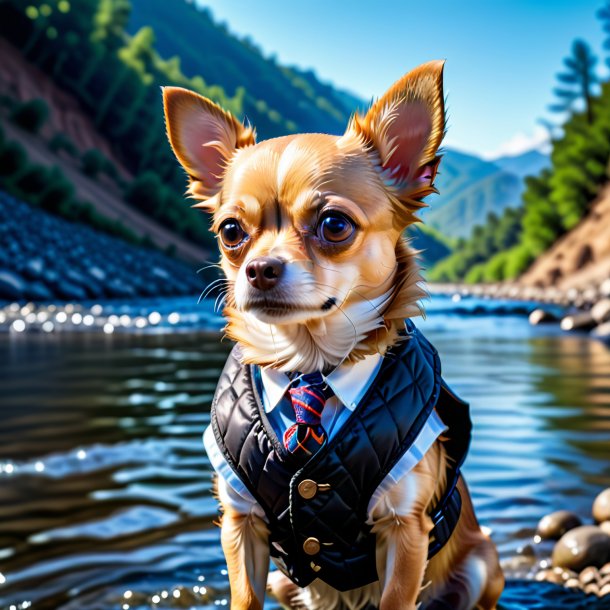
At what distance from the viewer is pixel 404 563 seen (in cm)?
303

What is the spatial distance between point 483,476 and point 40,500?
10.8 feet

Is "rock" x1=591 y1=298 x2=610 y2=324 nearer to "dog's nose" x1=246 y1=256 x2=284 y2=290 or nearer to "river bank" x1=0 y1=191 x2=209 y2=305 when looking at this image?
"river bank" x1=0 y1=191 x2=209 y2=305

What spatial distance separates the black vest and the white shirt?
2cm

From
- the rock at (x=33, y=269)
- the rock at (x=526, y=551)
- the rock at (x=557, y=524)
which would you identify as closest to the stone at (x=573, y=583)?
the rock at (x=526, y=551)

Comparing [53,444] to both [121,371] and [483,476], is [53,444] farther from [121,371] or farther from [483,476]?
[121,371]

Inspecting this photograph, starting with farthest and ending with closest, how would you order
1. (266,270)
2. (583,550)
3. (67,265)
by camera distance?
(67,265)
(583,550)
(266,270)

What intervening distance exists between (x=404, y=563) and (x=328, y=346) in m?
0.84

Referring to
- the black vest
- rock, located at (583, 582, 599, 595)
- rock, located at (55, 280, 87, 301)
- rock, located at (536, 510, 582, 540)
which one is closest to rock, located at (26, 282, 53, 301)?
rock, located at (55, 280, 87, 301)

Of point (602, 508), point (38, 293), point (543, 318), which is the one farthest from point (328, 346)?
point (38, 293)

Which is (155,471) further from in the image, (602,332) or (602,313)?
(602,313)

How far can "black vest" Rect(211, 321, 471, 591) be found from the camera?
3.02m

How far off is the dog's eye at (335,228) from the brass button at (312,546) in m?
1.15

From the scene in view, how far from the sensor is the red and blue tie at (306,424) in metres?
3.03

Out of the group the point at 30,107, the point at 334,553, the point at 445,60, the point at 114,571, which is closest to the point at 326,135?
the point at 445,60
